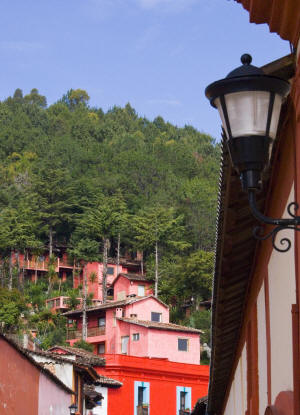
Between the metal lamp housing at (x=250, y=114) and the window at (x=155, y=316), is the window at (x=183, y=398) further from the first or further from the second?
the metal lamp housing at (x=250, y=114)

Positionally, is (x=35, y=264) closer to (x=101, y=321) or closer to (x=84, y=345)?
(x=101, y=321)

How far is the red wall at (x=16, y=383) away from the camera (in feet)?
56.6

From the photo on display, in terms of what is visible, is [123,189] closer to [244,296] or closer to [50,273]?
[50,273]

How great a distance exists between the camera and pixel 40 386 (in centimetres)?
2081

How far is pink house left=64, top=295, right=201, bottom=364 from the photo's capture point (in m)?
58.6

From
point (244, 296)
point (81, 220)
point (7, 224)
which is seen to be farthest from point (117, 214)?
point (244, 296)

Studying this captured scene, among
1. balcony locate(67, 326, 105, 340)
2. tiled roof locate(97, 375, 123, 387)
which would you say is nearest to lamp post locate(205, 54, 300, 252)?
tiled roof locate(97, 375, 123, 387)

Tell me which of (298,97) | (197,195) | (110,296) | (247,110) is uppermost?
(197,195)

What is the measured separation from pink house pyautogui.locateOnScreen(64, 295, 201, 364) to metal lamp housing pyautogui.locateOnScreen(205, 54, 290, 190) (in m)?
54.1

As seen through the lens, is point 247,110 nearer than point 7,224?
Yes

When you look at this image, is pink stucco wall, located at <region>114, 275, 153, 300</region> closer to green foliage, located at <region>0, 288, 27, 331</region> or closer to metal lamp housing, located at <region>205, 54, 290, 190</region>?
green foliage, located at <region>0, 288, 27, 331</region>

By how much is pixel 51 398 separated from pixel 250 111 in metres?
19.3

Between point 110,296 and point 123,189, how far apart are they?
3057cm

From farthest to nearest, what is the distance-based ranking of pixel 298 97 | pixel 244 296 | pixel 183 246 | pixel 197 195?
pixel 197 195 → pixel 183 246 → pixel 244 296 → pixel 298 97
